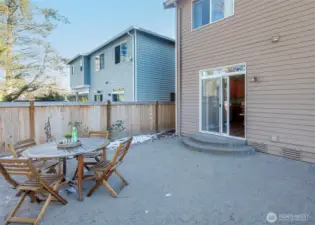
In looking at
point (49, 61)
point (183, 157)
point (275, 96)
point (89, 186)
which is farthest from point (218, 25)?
point (49, 61)

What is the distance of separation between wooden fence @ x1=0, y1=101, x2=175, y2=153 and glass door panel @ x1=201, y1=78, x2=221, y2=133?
2546mm

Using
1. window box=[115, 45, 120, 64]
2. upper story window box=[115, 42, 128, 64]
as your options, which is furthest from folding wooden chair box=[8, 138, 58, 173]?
window box=[115, 45, 120, 64]

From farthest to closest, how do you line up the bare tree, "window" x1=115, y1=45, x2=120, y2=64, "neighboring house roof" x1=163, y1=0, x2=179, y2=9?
1. "window" x1=115, y1=45, x2=120, y2=64
2. the bare tree
3. "neighboring house roof" x1=163, y1=0, x2=179, y2=9

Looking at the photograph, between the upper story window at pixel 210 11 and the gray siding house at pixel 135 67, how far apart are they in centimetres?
340

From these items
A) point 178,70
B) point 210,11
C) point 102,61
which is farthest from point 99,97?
point 210,11

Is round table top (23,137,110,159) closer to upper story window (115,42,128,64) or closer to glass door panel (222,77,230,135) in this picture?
glass door panel (222,77,230,135)

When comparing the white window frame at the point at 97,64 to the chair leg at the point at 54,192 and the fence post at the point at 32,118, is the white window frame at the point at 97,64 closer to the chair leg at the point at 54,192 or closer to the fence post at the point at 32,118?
the fence post at the point at 32,118

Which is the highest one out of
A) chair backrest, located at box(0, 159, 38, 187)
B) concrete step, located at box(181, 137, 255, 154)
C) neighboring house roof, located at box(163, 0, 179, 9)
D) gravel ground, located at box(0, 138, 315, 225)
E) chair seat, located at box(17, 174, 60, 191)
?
neighboring house roof, located at box(163, 0, 179, 9)

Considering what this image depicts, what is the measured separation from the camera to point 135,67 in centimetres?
1008

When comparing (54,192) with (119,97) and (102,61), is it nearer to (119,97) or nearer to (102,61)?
(119,97)

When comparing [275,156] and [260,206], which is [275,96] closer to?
[275,156]

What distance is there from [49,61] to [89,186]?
971cm

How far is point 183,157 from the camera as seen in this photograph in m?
5.24

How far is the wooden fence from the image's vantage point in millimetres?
5422
